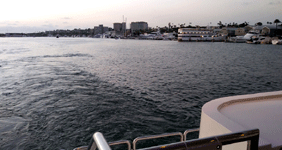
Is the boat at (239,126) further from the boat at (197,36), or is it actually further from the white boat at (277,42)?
the boat at (197,36)

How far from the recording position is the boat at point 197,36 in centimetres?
13638

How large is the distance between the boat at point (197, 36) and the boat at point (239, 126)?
450ft

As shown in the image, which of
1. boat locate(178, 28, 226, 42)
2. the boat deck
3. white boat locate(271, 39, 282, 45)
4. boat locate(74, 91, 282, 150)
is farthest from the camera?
boat locate(178, 28, 226, 42)

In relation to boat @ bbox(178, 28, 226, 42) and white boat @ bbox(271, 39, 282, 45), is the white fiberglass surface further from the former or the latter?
boat @ bbox(178, 28, 226, 42)

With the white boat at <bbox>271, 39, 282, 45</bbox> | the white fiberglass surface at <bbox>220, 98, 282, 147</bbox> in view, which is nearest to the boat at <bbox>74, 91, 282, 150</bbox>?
the white fiberglass surface at <bbox>220, 98, 282, 147</bbox>

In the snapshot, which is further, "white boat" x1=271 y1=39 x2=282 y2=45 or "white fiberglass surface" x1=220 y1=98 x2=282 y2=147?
"white boat" x1=271 y1=39 x2=282 y2=45

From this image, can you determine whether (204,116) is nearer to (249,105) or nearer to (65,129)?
(249,105)

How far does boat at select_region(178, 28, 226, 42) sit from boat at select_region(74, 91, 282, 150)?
137 meters

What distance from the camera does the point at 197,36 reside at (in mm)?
136375

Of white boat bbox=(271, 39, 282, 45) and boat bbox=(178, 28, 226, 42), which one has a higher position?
boat bbox=(178, 28, 226, 42)

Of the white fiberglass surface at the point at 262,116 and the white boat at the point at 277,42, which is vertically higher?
the white boat at the point at 277,42

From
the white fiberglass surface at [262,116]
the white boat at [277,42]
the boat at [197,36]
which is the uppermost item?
the boat at [197,36]

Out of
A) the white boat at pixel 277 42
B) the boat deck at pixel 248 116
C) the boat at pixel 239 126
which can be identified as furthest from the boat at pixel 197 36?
the boat at pixel 239 126

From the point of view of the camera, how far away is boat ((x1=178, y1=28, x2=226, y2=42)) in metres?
136
